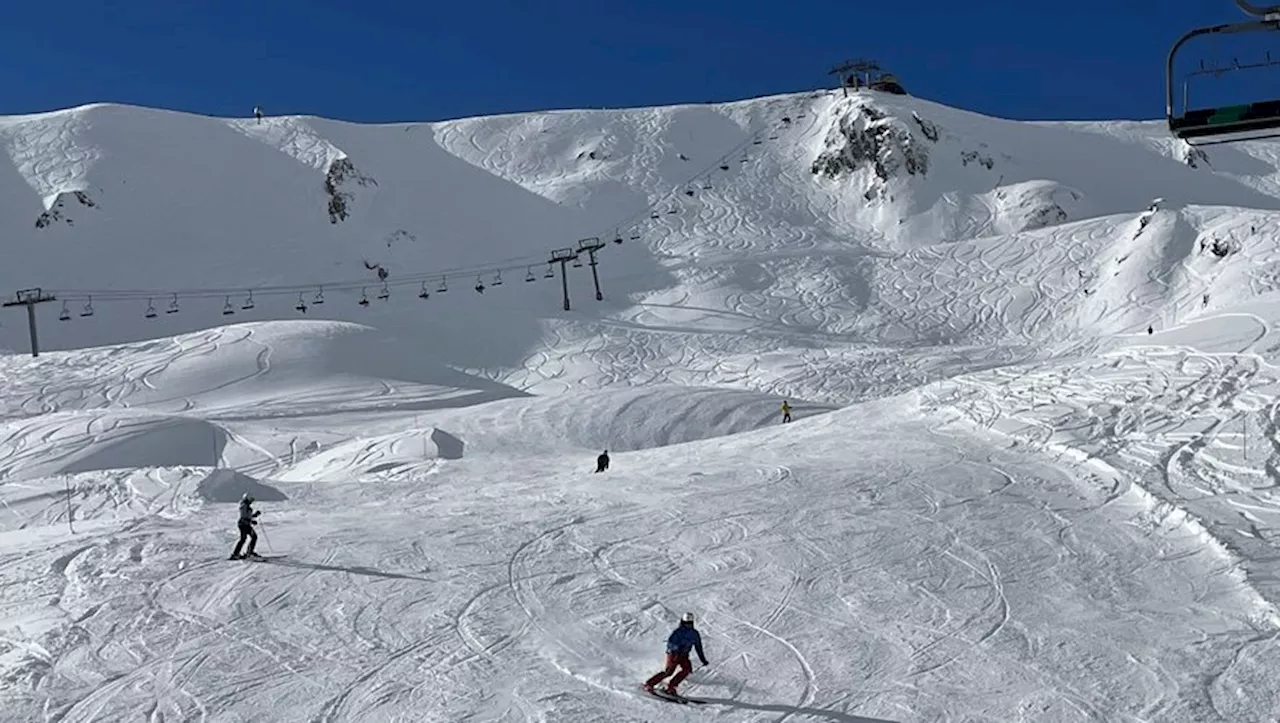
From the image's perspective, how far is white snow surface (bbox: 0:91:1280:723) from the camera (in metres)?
14.1

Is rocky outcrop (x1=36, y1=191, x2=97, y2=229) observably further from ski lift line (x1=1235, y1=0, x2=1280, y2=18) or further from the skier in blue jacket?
ski lift line (x1=1235, y1=0, x2=1280, y2=18)

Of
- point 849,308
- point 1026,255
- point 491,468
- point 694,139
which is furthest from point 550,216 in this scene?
point 491,468

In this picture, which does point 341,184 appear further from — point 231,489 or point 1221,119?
point 1221,119

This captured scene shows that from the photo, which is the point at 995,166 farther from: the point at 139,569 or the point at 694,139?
the point at 139,569

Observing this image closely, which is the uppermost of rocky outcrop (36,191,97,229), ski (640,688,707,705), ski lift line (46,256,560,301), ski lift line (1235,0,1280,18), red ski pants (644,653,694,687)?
rocky outcrop (36,191,97,229)

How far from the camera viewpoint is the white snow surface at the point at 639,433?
14070 millimetres

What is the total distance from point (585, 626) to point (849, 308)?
43.5 meters

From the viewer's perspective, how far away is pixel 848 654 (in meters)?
14.3

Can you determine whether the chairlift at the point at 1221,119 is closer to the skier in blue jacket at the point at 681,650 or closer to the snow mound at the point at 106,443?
the skier in blue jacket at the point at 681,650

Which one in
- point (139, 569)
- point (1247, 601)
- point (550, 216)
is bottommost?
point (1247, 601)

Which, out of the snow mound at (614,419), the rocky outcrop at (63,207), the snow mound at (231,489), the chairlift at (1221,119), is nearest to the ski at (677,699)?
the chairlift at (1221,119)

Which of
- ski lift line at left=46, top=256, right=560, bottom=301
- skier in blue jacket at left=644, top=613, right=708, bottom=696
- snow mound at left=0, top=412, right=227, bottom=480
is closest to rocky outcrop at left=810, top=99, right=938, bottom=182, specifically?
ski lift line at left=46, top=256, right=560, bottom=301

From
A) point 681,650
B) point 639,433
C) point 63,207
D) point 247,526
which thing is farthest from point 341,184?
point 681,650

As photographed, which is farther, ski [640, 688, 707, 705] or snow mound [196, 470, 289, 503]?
snow mound [196, 470, 289, 503]
